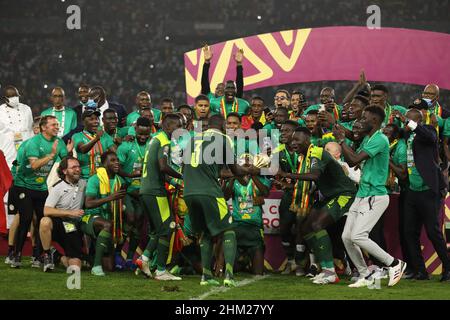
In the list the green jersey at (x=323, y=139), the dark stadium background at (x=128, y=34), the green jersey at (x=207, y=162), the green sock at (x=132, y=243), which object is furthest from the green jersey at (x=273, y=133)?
the dark stadium background at (x=128, y=34)

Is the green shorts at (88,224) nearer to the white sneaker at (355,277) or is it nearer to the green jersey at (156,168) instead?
the green jersey at (156,168)

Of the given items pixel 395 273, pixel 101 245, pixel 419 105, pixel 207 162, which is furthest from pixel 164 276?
pixel 419 105

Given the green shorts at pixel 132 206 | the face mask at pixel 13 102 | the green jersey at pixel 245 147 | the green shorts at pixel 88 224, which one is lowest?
the green shorts at pixel 88 224

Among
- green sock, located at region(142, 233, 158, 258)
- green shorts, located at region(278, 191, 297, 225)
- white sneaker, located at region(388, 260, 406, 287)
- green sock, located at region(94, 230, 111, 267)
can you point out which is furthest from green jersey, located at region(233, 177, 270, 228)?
white sneaker, located at region(388, 260, 406, 287)

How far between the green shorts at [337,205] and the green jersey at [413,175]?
66 centimetres

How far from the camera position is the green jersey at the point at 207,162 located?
8398 millimetres

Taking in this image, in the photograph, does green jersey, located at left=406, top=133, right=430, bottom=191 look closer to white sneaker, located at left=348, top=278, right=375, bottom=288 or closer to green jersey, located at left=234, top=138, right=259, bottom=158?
white sneaker, located at left=348, top=278, right=375, bottom=288

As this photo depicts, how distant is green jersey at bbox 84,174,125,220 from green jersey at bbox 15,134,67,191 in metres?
0.72

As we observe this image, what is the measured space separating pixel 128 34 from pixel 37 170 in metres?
8.31

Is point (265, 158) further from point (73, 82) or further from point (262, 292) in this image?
point (73, 82)

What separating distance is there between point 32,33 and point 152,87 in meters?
2.73

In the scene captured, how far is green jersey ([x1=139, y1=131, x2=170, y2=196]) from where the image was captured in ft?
29.8

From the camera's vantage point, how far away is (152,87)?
17.9 m

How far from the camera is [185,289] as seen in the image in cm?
837
